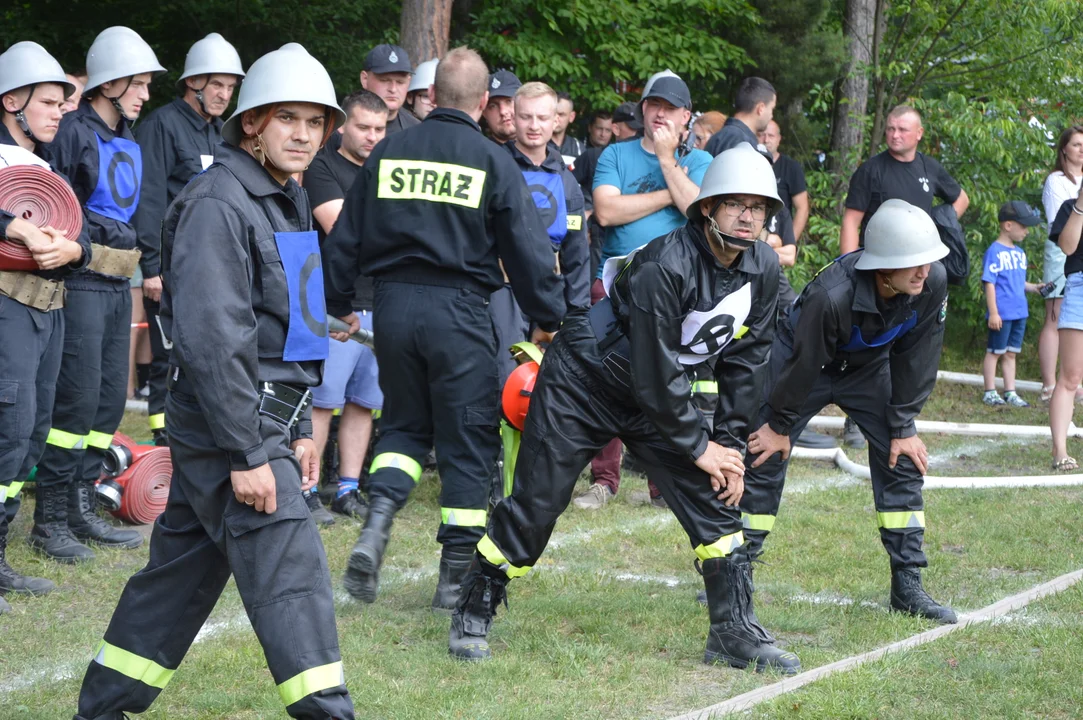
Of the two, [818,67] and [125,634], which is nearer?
[125,634]

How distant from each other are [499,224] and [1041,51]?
33.3 ft

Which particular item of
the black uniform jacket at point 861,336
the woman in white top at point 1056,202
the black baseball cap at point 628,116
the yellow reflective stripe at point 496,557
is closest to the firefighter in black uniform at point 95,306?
the yellow reflective stripe at point 496,557

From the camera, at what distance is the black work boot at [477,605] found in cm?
488

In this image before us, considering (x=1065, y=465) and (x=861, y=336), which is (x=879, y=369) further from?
(x=1065, y=465)

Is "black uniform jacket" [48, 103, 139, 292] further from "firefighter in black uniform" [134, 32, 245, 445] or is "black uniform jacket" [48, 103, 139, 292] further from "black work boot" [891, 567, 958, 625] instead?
"black work boot" [891, 567, 958, 625]

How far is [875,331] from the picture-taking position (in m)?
5.37

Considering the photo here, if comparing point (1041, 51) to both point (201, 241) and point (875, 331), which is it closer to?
point (875, 331)

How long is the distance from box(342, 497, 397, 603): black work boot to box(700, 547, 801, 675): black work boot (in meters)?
1.37

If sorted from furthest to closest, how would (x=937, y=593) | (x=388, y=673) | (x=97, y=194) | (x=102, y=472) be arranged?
(x=102, y=472) < (x=97, y=194) < (x=937, y=593) < (x=388, y=673)

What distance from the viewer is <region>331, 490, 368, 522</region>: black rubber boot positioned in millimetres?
7102

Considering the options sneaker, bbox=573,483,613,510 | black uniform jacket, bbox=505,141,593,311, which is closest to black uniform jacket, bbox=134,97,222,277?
black uniform jacket, bbox=505,141,593,311

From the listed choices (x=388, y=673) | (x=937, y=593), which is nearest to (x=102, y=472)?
(x=388, y=673)

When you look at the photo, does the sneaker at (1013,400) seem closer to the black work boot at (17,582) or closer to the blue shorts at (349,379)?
the blue shorts at (349,379)

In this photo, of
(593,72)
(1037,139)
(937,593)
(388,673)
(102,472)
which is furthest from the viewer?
(593,72)
